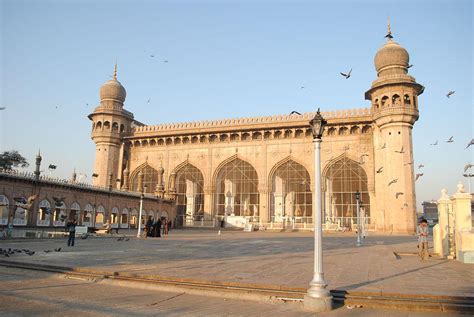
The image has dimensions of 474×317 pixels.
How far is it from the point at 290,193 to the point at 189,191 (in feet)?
34.6

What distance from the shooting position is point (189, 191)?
38.6 m

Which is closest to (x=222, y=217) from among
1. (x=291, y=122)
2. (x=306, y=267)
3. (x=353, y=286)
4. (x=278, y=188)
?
(x=278, y=188)

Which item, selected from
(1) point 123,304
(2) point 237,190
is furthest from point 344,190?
(1) point 123,304

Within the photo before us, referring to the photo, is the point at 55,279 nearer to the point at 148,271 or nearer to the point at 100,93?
the point at 148,271

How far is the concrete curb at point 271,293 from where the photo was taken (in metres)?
4.77

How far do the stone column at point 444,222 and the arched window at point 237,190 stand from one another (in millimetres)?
23901

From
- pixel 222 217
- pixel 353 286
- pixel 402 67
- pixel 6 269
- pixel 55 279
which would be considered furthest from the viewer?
pixel 222 217

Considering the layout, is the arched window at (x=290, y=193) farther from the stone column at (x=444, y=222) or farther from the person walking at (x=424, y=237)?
the person walking at (x=424, y=237)

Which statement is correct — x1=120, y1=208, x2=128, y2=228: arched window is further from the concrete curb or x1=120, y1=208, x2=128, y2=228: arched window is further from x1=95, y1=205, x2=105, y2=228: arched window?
the concrete curb

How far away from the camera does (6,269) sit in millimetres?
7449

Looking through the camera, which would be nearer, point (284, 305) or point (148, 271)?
point (284, 305)

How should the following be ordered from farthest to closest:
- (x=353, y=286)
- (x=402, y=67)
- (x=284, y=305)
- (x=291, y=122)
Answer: (x=291, y=122)
(x=402, y=67)
(x=353, y=286)
(x=284, y=305)

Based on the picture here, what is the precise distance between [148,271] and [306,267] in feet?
10.8

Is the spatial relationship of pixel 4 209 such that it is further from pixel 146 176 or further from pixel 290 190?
pixel 290 190
